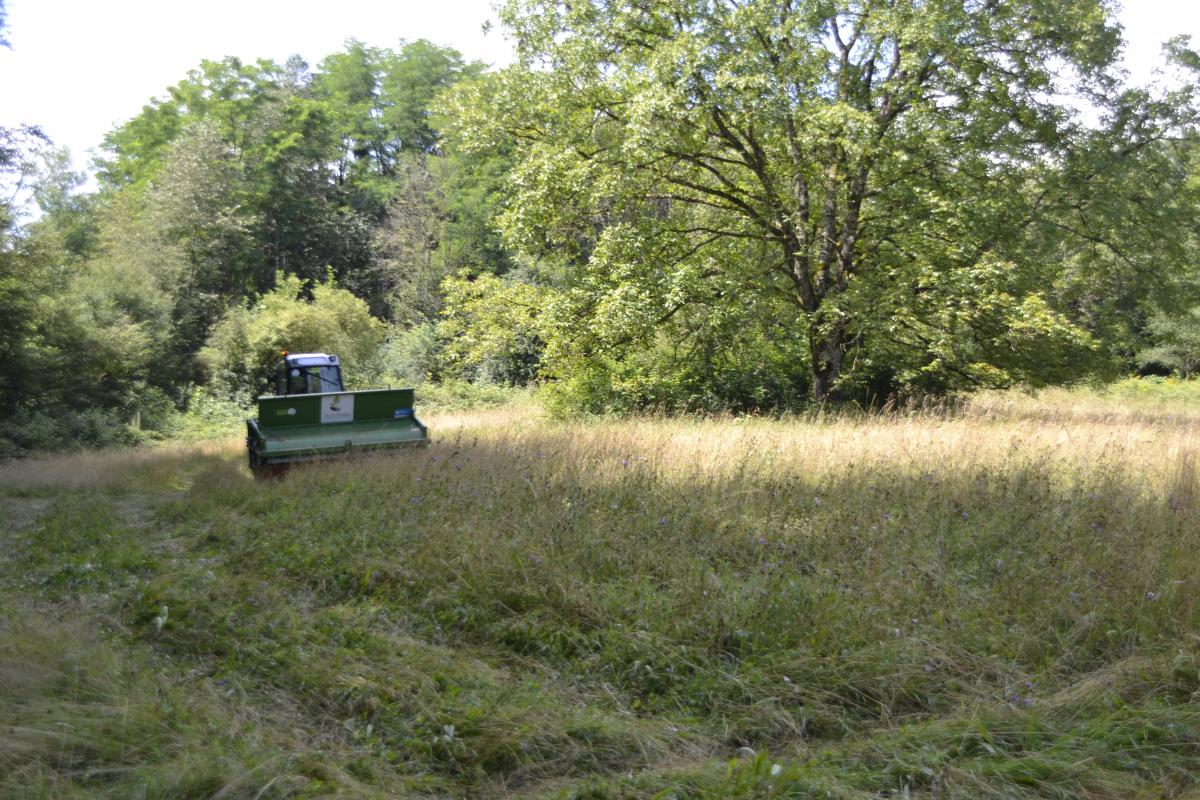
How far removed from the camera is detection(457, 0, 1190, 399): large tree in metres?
14.7

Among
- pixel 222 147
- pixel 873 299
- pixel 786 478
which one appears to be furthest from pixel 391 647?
pixel 222 147

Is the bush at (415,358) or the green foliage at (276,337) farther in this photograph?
the bush at (415,358)

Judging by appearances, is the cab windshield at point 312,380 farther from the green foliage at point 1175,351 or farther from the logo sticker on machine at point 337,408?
the green foliage at point 1175,351

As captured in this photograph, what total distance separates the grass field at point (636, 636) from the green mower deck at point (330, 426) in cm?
284

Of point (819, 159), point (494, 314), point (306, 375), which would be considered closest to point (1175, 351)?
point (819, 159)

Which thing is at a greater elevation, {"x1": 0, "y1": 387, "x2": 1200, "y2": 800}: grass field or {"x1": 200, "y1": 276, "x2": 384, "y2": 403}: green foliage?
{"x1": 200, "y1": 276, "x2": 384, "y2": 403}: green foliage

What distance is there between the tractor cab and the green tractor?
3.09 m

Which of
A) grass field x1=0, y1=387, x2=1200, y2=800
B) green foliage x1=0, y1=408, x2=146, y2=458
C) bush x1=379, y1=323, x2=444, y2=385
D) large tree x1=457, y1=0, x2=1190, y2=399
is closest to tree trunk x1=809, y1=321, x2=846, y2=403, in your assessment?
large tree x1=457, y1=0, x2=1190, y2=399

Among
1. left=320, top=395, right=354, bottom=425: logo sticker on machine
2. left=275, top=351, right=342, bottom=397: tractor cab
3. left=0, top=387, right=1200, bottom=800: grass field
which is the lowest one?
left=0, top=387, right=1200, bottom=800: grass field

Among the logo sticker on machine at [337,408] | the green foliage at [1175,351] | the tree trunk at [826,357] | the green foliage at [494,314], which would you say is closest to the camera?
the logo sticker on machine at [337,408]

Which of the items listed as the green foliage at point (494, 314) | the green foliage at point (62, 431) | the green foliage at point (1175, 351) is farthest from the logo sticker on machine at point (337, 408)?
the green foliage at point (1175, 351)

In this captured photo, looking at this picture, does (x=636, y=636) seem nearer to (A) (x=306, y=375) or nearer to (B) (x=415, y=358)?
(A) (x=306, y=375)

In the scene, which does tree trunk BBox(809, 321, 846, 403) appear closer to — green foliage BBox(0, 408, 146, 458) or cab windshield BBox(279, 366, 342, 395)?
cab windshield BBox(279, 366, 342, 395)

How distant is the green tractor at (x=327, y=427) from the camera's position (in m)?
11.6
